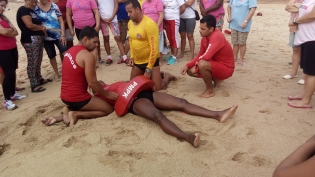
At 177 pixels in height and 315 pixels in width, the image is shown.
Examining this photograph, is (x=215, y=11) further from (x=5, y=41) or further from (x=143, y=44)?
(x=5, y=41)

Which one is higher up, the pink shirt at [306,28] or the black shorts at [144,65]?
the pink shirt at [306,28]

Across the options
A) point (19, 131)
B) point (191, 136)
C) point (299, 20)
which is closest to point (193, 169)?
point (191, 136)

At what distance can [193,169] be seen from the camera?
8.74 feet

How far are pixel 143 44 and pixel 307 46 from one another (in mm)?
2315

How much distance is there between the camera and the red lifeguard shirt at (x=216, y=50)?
159 inches

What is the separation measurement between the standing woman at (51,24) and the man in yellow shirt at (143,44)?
5.70 feet

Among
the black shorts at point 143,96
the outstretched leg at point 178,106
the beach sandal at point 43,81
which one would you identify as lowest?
the beach sandal at point 43,81

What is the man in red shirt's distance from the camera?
13.2 feet

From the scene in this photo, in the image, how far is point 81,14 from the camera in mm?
5609

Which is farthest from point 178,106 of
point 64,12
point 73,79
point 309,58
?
point 64,12

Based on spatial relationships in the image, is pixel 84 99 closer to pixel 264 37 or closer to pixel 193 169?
pixel 193 169

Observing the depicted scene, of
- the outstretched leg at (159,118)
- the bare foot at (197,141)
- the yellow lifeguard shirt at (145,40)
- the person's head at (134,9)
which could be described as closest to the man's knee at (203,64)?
the yellow lifeguard shirt at (145,40)

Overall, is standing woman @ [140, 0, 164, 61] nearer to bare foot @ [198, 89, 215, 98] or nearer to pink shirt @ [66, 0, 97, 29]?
pink shirt @ [66, 0, 97, 29]

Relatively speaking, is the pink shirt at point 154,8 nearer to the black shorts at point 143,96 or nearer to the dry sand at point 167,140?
the dry sand at point 167,140
